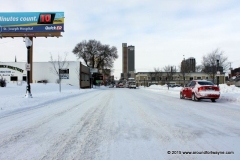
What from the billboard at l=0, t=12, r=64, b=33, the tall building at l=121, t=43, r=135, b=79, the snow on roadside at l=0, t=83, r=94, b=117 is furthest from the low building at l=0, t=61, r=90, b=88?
the tall building at l=121, t=43, r=135, b=79

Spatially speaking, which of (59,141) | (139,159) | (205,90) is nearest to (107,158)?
(139,159)

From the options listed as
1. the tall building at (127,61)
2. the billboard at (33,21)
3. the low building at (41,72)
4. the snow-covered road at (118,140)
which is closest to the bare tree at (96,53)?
the low building at (41,72)

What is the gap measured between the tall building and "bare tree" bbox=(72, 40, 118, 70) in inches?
3753

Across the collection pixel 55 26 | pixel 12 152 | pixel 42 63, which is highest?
pixel 55 26

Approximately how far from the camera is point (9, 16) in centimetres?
4306

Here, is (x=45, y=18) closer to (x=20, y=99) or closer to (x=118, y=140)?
(x=20, y=99)

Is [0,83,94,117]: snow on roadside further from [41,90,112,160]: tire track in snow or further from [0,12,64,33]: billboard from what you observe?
[0,12,64,33]: billboard

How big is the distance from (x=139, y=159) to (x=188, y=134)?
2.44m

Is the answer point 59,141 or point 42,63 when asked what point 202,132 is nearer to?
point 59,141

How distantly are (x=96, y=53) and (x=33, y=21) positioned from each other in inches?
1193

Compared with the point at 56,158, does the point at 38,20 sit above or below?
above

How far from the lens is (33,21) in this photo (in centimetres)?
4312

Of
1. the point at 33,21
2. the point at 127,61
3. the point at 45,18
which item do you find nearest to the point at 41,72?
the point at 33,21

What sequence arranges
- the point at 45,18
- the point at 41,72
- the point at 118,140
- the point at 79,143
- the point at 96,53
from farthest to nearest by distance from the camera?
the point at 96,53 < the point at 41,72 < the point at 45,18 < the point at 118,140 < the point at 79,143
